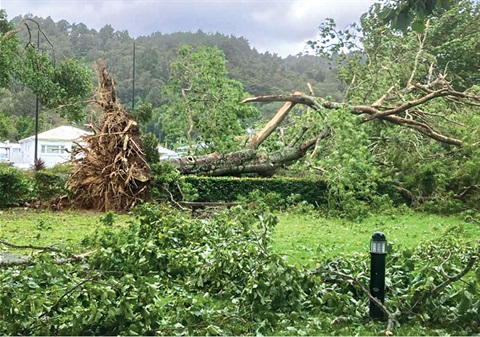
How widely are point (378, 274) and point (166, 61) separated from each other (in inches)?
453

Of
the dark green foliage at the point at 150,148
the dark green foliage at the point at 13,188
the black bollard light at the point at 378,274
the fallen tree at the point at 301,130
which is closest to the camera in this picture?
the black bollard light at the point at 378,274

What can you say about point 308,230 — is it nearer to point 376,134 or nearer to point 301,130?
point 301,130

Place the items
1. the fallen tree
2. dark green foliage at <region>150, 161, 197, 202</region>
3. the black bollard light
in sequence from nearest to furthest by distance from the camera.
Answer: the black bollard light
dark green foliage at <region>150, 161, 197, 202</region>
the fallen tree

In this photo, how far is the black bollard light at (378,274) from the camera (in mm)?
2391

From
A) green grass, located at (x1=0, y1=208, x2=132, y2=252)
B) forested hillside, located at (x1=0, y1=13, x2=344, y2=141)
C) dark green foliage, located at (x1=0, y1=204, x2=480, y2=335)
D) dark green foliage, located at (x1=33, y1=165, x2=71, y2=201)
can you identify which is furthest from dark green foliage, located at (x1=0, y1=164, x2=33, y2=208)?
dark green foliage, located at (x1=0, y1=204, x2=480, y2=335)

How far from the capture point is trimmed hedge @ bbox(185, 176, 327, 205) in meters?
8.66

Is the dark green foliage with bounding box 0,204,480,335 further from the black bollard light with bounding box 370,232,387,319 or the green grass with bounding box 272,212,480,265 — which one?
the green grass with bounding box 272,212,480,265

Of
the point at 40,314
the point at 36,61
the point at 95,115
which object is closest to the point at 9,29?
the point at 36,61

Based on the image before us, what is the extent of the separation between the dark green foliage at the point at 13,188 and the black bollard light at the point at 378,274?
669 centimetres

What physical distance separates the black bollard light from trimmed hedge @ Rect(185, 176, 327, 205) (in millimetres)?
6248

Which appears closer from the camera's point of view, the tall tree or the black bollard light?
the black bollard light

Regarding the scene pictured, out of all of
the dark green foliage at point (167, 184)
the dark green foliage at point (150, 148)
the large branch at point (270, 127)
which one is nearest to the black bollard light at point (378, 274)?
the dark green foliage at point (167, 184)

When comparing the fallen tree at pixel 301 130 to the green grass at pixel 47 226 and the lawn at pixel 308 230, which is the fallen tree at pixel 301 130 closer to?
the lawn at pixel 308 230

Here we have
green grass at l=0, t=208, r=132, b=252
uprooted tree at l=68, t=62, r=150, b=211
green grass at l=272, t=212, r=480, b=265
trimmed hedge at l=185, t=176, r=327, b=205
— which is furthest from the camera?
trimmed hedge at l=185, t=176, r=327, b=205
